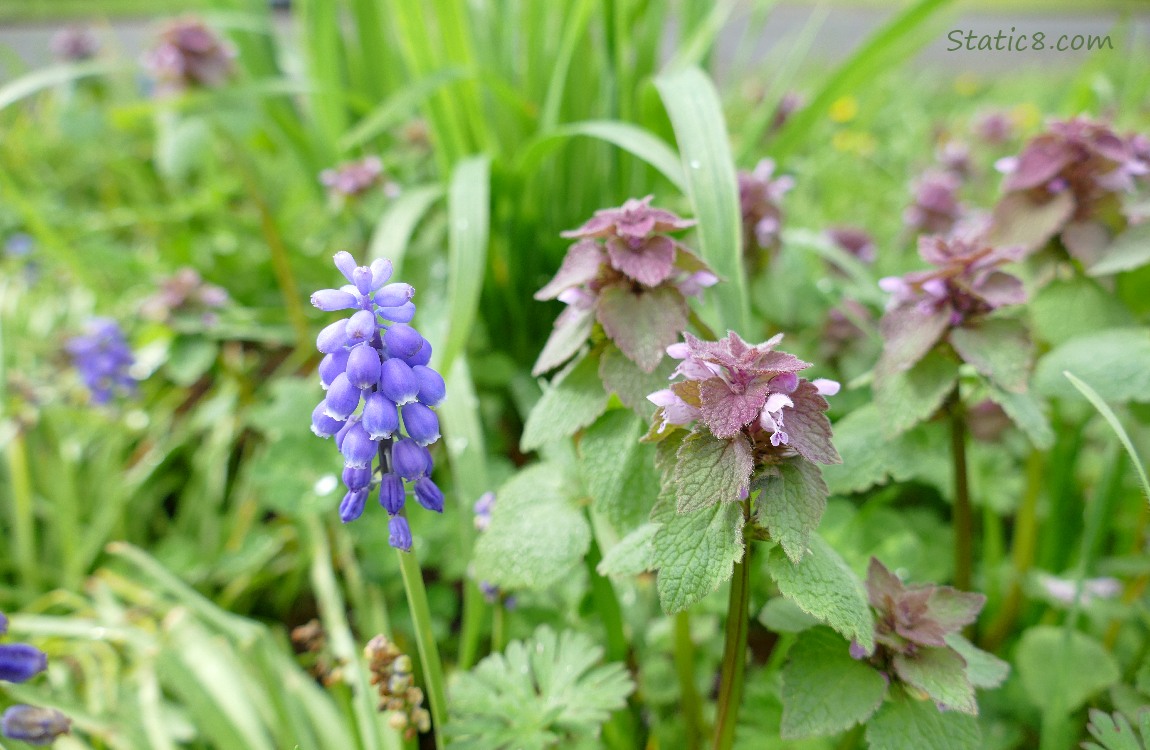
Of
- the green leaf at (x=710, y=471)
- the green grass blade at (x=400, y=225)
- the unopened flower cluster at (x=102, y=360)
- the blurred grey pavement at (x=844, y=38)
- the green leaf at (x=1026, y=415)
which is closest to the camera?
the green leaf at (x=710, y=471)

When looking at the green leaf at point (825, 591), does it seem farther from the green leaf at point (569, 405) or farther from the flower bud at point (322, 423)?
the flower bud at point (322, 423)

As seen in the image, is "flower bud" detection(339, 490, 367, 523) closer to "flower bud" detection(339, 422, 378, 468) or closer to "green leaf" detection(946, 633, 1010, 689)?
"flower bud" detection(339, 422, 378, 468)

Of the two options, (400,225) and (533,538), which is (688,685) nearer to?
(533,538)

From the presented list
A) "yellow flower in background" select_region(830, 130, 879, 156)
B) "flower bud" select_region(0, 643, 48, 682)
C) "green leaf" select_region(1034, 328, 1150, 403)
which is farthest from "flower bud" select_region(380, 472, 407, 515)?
"yellow flower in background" select_region(830, 130, 879, 156)

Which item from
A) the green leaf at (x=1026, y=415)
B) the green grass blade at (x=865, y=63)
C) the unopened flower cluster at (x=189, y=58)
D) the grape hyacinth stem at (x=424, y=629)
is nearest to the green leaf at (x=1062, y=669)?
the green leaf at (x=1026, y=415)

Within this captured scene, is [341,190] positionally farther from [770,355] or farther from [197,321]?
[770,355]

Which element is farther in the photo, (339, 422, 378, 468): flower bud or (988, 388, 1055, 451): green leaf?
(988, 388, 1055, 451): green leaf
